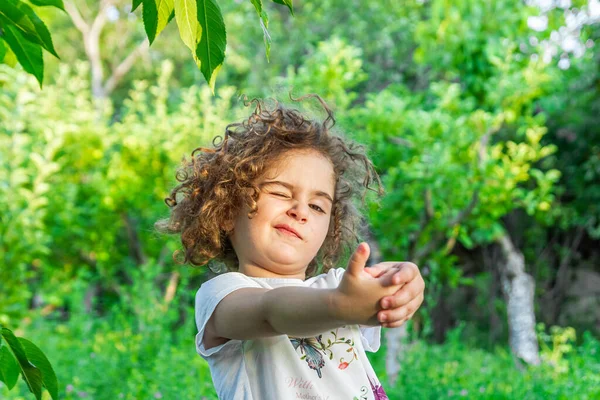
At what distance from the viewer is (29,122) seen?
6.17 meters

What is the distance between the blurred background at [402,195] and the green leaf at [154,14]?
1.13m

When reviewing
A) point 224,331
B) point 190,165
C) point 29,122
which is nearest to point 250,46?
point 29,122

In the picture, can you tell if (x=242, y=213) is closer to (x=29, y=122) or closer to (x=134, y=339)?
(x=134, y=339)

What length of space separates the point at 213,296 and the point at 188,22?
20.8 inches

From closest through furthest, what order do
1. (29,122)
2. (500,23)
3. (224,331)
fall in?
(224,331)
(500,23)
(29,122)

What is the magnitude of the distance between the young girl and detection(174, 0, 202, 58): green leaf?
379 mm

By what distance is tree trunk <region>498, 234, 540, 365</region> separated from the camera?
571cm

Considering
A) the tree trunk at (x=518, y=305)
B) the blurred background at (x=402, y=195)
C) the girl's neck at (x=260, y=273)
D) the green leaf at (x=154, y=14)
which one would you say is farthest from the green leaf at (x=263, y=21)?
the tree trunk at (x=518, y=305)

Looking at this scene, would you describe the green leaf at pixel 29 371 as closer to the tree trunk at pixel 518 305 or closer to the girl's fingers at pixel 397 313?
the girl's fingers at pixel 397 313

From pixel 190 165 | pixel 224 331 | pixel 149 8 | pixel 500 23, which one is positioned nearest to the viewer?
pixel 149 8

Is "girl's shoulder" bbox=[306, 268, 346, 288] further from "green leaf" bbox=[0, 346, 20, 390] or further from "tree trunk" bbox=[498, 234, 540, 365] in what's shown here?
"tree trunk" bbox=[498, 234, 540, 365]

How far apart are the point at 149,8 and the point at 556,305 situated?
779 cm

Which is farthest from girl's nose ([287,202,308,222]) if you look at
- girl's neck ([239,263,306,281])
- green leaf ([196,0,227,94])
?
green leaf ([196,0,227,94])

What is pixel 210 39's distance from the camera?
1.01 meters
